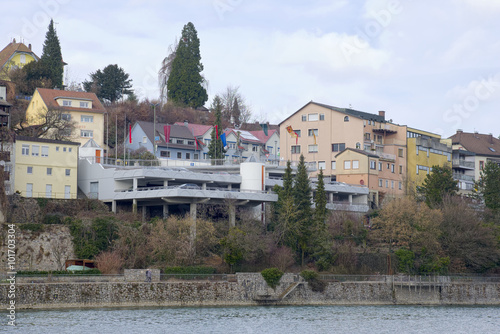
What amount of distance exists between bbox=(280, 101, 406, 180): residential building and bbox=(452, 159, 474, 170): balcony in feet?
47.2

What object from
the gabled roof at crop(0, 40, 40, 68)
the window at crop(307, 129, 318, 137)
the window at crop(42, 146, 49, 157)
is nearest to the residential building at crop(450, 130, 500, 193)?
the window at crop(307, 129, 318, 137)

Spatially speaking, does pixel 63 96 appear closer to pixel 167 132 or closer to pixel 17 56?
pixel 167 132

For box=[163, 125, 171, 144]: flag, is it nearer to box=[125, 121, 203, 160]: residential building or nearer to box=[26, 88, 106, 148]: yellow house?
box=[125, 121, 203, 160]: residential building

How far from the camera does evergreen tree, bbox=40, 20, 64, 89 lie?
4683 inches

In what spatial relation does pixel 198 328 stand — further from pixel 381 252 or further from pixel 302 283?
pixel 381 252

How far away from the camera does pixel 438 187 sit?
90750mm

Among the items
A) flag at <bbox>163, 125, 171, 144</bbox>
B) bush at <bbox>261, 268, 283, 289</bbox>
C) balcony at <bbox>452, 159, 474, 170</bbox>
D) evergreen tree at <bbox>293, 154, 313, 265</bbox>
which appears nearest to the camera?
bush at <bbox>261, 268, 283, 289</bbox>

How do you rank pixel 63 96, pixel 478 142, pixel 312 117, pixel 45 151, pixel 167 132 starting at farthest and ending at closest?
1. pixel 478 142
2. pixel 167 132
3. pixel 312 117
4. pixel 63 96
5. pixel 45 151

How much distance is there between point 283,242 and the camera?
76500 millimetres

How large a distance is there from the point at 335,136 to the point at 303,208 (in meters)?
32.0

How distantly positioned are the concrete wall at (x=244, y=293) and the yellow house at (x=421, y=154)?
108ft

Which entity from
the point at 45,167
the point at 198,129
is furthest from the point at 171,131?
the point at 45,167

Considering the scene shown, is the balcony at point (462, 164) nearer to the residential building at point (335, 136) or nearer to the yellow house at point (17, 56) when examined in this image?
the residential building at point (335, 136)

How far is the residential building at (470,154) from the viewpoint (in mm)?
120562
